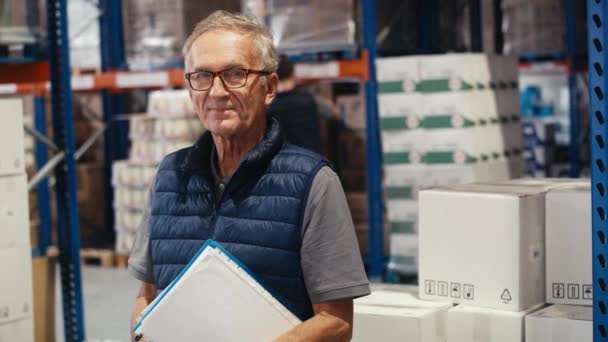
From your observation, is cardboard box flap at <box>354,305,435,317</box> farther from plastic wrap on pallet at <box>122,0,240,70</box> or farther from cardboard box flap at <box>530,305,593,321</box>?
plastic wrap on pallet at <box>122,0,240,70</box>

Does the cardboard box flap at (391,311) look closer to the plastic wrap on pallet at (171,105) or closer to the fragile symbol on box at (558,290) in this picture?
the fragile symbol on box at (558,290)

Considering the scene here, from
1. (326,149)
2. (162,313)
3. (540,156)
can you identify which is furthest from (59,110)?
(540,156)

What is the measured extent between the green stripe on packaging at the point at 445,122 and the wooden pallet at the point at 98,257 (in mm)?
4006

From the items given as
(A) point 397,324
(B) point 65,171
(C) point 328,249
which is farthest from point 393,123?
(C) point 328,249

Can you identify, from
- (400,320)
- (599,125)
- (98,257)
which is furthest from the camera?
(98,257)

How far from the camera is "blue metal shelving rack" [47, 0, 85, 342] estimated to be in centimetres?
521

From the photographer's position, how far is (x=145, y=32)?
30.2ft

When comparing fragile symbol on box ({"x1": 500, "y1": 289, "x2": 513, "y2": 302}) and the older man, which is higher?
the older man

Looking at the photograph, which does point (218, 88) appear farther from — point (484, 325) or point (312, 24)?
point (312, 24)

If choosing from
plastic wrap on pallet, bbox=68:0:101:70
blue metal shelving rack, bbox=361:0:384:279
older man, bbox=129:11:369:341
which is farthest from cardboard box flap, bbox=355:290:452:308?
plastic wrap on pallet, bbox=68:0:101:70

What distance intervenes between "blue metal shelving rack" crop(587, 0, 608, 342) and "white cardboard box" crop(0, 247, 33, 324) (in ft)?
8.82

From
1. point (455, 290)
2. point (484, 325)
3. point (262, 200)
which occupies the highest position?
point (262, 200)

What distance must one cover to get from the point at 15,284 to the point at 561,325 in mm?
2399

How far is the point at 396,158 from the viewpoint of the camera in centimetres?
706
